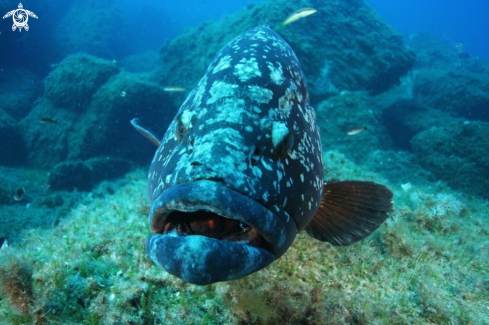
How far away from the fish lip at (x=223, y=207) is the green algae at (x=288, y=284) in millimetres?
894

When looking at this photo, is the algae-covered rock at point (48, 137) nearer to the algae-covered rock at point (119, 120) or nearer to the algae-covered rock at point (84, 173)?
the algae-covered rock at point (119, 120)

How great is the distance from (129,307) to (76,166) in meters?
11.4

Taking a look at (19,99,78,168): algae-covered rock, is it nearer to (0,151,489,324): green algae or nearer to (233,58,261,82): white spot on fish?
(0,151,489,324): green algae

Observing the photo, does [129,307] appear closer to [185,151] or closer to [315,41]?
[185,151]

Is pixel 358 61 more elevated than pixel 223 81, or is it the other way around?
pixel 358 61

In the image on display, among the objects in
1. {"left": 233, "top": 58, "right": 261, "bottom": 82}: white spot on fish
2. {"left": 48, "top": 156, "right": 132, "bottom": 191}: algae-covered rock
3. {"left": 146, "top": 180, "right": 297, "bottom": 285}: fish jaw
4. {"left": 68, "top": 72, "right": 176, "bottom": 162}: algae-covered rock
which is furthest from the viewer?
{"left": 68, "top": 72, "right": 176, "bottom": 162}: algae-covered rock

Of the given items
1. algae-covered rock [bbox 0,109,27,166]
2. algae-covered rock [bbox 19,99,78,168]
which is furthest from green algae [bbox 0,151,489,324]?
algae-covered rock [bbox 0,109,27,166]

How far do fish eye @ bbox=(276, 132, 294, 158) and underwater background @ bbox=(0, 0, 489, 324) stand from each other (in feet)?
4.66

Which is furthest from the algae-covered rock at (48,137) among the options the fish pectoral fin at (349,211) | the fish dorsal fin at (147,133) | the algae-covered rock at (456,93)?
the algae-covered rock at (456,93)

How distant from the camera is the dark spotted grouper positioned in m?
1.84

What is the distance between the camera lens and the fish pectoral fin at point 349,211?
3496 millimetres

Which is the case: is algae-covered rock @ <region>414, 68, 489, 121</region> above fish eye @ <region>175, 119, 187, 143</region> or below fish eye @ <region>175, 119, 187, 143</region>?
above

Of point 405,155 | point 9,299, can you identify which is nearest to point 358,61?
point 405,155

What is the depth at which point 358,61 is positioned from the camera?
45.9ft
